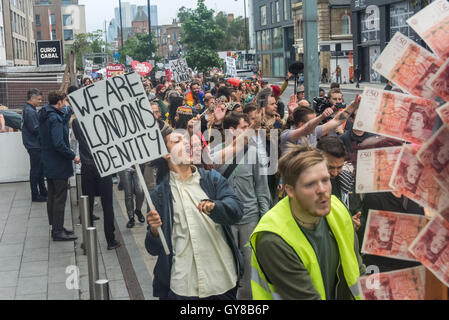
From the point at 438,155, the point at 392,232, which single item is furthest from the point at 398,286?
the point at 438,155

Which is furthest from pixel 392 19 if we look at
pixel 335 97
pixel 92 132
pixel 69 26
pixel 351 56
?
pixel 69 26

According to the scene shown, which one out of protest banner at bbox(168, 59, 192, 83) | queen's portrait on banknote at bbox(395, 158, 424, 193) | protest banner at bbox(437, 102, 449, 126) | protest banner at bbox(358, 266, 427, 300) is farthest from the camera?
protest banner at bbox(168, 59, 192, 83)

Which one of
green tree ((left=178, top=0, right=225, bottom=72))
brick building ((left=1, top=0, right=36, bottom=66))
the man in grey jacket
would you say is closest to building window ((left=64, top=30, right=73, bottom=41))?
brick building ((left=1, top=0, right=36, bottom=66))

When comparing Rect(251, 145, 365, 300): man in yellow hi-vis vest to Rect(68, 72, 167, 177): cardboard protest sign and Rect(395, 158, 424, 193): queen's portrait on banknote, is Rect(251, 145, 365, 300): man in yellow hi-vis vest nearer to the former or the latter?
Rect(395, 158, 424, 193): queen's portrait on banknote

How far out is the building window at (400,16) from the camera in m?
42.8

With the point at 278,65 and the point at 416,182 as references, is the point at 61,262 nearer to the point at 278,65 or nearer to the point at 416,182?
the point at 416,182

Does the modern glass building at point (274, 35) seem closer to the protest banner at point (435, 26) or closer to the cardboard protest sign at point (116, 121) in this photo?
the cardboard protest sign at point (116, 121)

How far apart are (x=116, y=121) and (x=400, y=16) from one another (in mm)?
42257

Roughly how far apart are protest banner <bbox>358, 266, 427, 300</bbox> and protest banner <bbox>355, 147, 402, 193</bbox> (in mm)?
386

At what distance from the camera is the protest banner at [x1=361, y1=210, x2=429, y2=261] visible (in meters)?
3.01

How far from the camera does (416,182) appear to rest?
2.82m

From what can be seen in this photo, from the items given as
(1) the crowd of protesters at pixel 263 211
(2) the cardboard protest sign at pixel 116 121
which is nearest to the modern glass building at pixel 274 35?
(1) the crowd of protesters at pixel 263 211

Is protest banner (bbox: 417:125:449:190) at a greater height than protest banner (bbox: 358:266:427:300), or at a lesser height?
greater
